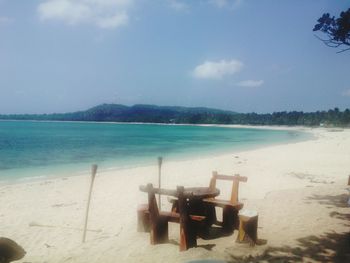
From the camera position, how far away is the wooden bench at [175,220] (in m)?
6.09

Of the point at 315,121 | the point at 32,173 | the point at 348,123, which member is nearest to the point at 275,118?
the point at 315,121

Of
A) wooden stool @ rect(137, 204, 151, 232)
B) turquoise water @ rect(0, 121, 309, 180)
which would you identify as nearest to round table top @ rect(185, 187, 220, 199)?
wooden stool @ rect(137, 204, 151, 232)

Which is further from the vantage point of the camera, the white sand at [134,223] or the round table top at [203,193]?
the round table top at [203,193]

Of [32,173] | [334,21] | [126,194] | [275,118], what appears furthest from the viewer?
[275,118]

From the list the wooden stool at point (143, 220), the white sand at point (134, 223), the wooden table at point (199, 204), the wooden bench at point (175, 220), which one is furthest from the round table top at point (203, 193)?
the wooden stool at point (143, 220)

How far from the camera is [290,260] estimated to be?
545cm

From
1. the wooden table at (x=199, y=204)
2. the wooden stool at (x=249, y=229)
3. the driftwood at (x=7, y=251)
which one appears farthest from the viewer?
the wooden table at (x=199, y=204)

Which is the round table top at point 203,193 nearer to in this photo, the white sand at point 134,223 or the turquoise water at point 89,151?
the white sand at point 134,223

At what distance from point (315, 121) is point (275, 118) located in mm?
34696

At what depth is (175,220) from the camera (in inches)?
257

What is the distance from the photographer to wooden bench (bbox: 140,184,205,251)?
609 cm

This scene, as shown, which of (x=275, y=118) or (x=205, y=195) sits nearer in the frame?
(x=205, y=195)

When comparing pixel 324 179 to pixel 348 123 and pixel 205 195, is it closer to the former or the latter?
pixel 205 195

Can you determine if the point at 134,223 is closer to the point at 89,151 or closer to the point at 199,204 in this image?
the point at 199,204
